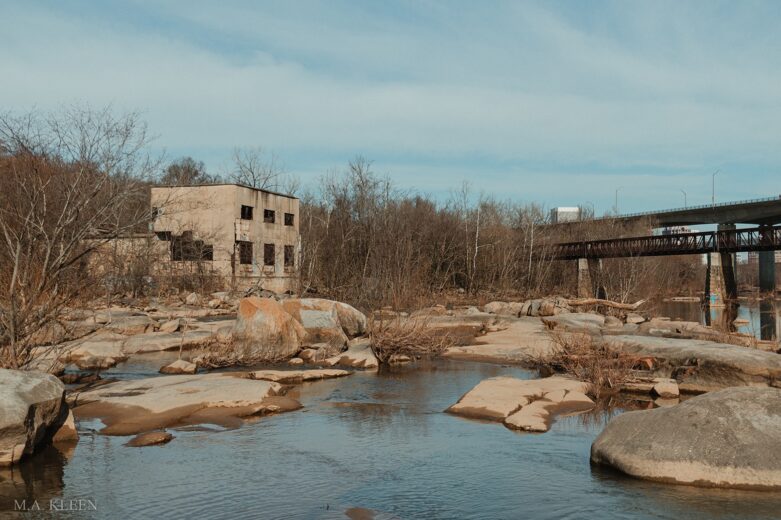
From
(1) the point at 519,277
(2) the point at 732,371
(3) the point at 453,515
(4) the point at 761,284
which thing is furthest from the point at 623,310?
(4) the point at 761,284

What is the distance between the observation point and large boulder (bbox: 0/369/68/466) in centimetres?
894

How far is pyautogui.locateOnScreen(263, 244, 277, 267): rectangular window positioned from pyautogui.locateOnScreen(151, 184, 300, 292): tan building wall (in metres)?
0.10

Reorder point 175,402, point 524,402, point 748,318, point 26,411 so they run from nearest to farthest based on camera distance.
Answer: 1. point 26,411
2. point 175,402
3. point 524,402
4. point 748,318

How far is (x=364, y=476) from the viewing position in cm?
886

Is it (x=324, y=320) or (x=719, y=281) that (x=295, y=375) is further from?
(x=719, y=281)

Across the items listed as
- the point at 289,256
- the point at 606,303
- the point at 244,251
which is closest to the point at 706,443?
the point at 606,303

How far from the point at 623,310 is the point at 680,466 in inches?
934

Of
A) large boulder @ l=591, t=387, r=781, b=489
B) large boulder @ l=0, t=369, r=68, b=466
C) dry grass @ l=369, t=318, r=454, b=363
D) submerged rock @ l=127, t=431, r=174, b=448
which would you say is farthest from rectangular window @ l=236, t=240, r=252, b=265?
large boulder @ l=591, t=387, r=781, b=489

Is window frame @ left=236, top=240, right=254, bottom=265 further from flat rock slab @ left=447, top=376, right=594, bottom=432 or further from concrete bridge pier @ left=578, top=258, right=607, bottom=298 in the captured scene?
flat rock slab @ left=447, top=376, right=594, bottom=432

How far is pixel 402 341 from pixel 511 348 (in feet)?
11.5

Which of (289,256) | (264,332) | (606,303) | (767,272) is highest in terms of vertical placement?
(289,256)

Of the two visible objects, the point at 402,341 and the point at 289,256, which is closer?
the point at 402,341

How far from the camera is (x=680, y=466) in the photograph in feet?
27.5

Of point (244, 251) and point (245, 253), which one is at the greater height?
point (244, 251)
